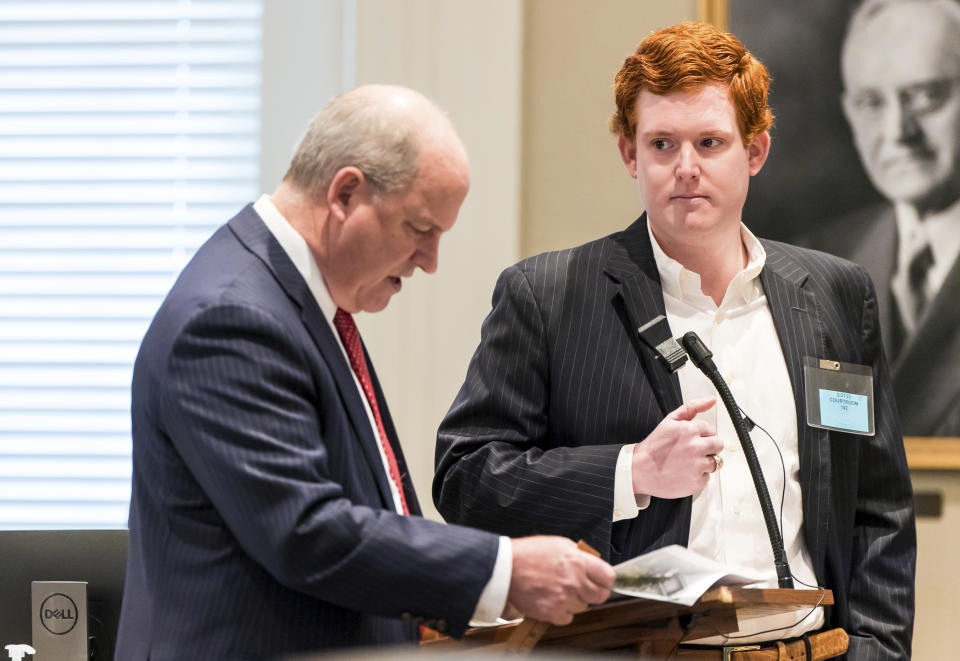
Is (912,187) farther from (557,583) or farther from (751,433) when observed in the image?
(557,583)

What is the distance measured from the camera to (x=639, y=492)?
2.00m

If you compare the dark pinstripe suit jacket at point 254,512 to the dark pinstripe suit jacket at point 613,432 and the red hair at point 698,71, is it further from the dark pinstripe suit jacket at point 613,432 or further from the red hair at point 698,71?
the red hair at point 698,71

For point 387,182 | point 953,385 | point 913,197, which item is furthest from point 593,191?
point 387,182

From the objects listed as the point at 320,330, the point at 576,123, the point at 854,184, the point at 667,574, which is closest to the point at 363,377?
the point at 320,330

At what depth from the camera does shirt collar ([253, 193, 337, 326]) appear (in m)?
1.59

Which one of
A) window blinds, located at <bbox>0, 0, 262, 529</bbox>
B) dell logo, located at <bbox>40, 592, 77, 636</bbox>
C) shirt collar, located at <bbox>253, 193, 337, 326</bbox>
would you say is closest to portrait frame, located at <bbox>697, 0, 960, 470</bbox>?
window blinds, located at <bbox>0, 0, 262, 529</bbox>

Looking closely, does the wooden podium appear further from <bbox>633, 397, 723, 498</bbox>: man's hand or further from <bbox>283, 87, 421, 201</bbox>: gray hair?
<bbox>283, 87, 421, 201</bbox>: gray hair

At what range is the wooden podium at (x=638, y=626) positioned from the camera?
1488mm

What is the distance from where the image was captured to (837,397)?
2.15 metres

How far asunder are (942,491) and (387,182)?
2.05m

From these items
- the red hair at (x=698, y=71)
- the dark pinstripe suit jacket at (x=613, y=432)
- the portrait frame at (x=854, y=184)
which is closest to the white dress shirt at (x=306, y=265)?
the dark pinstripe suit jacket at (x=613, y=432)

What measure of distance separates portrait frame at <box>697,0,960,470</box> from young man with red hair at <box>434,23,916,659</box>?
72cm

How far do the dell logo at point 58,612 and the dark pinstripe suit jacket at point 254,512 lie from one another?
0.45m

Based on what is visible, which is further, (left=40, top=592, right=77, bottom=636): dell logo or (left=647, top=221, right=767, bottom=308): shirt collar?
(left=647, top=221, right=767, bottom=308): shirt collar
